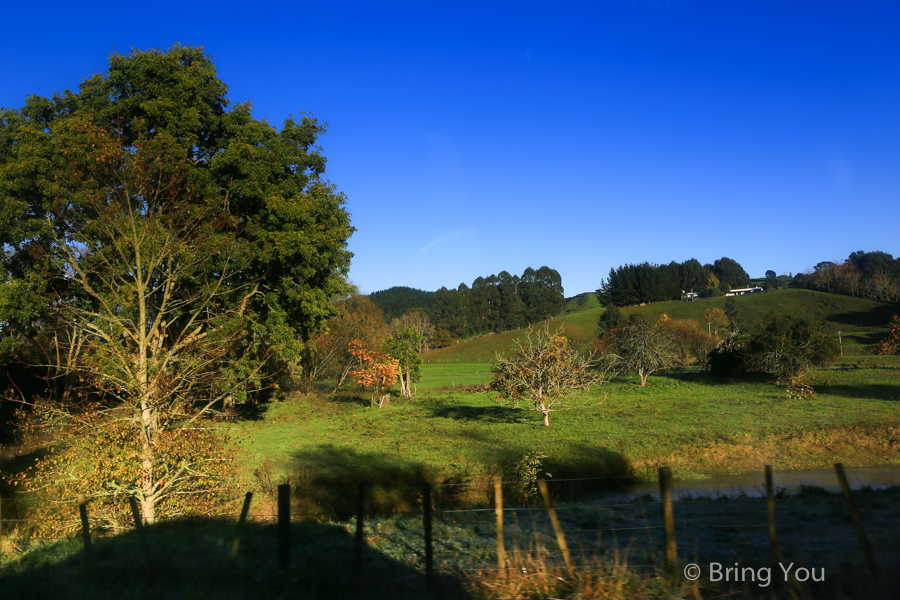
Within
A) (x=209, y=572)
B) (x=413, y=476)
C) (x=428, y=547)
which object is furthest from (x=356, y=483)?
(x=428, y=547)

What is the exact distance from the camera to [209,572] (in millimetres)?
7266

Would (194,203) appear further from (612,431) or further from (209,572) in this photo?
(612,431)

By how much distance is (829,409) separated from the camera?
89.3ft

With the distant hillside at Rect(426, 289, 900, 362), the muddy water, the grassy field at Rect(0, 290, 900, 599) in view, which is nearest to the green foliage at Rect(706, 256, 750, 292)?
the distant hillside at Rect(426, 289, 900, 362)

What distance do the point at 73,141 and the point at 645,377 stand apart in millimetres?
40876

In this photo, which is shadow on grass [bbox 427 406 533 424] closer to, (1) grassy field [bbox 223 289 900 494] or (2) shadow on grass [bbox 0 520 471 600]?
(1) grassy field [bbox 223 289 900 494]

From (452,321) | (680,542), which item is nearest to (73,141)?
(680,542)

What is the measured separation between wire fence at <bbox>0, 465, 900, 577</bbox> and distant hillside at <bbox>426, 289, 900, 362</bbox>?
237 feet

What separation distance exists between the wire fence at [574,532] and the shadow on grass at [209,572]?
146mm

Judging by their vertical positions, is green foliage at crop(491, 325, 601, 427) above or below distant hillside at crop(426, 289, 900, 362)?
below

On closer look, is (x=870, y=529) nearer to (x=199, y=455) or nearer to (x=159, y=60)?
(x=199, y=455)

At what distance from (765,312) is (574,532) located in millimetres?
90022

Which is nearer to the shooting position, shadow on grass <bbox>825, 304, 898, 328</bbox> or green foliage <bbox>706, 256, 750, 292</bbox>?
shadow on grass <bbox>825, 304, 898, 328</bbox>

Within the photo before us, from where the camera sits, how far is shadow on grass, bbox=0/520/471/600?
21.9ft
